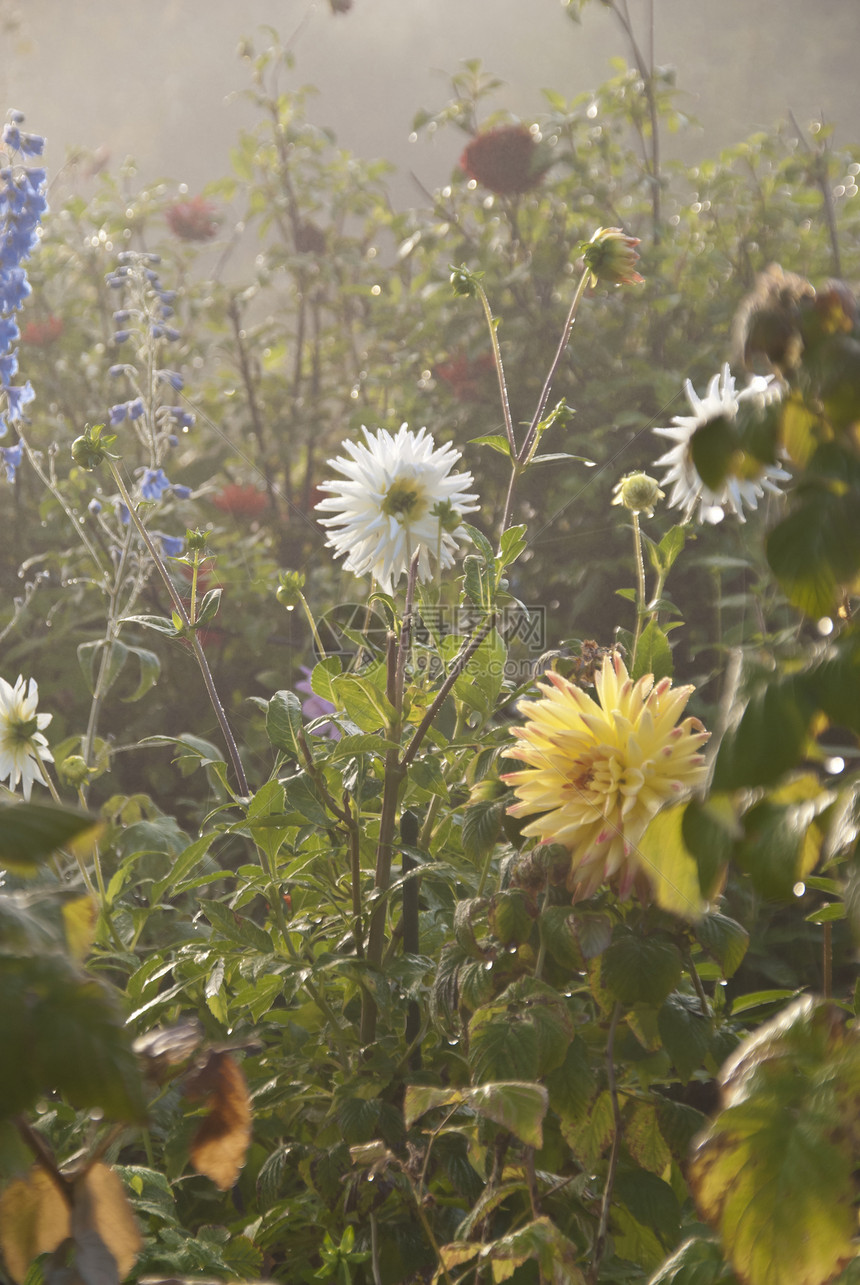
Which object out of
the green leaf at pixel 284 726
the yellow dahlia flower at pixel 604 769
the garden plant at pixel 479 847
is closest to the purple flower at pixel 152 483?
the garden plant at pixel 479 847

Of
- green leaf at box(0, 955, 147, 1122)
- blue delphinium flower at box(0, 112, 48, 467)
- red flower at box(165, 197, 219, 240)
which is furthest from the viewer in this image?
red flower at box(165, 197, 219, 240)

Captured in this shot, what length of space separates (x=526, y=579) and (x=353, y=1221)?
0.77 m

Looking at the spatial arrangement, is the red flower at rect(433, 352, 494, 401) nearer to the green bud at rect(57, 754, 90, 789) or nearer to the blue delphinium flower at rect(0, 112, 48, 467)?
the blue delphinium flower at rect(0, 112, 48, 467)

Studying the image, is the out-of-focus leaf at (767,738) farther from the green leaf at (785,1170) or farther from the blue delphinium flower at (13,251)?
the blue delphinium flower at (13,251)

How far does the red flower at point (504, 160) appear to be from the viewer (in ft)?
5.25

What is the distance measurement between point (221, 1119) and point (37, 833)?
0.39 ft

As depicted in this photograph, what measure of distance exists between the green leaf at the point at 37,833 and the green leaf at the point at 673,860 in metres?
0.16

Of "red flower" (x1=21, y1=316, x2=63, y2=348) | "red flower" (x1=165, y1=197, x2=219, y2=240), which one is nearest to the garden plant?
"red flower" (x1=21, y1=316, x2=63, y2=348)

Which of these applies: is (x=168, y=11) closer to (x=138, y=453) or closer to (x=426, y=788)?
(x=138, y=453)

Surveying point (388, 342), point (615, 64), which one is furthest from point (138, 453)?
point (615, 64)

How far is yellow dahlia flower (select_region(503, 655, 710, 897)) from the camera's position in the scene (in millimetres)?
456

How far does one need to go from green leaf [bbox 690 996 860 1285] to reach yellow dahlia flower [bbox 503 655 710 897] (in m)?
0.18

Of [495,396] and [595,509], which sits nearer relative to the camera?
[595,509]

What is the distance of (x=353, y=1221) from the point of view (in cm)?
51
